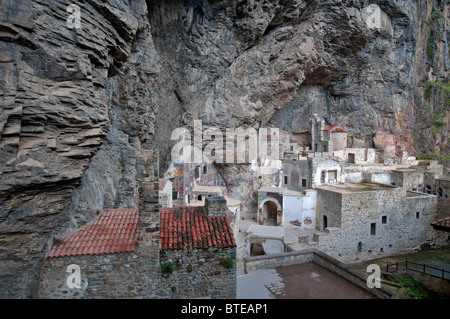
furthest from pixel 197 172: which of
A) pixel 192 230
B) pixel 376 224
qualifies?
pixel 376 224

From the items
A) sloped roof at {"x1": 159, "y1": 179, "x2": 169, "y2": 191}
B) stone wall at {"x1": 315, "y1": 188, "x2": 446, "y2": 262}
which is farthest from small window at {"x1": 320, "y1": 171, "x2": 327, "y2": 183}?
sloped roof at {"x1": 159, "y1": 179, "x2": 169, "y2": 191}

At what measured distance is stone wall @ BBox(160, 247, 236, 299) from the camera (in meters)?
6.97

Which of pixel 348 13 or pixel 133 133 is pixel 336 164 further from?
pixel 133 133

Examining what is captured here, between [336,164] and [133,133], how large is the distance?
17.0 meters

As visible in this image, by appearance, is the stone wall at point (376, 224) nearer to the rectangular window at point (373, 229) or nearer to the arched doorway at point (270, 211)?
the rectangular window at point (373, 229)

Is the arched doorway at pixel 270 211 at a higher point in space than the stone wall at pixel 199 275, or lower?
lower

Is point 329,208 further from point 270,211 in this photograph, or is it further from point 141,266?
point 141,266

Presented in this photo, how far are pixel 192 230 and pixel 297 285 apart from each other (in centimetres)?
367

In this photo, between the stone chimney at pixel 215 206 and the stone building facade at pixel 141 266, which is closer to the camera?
the stone building facade at pixel 141 266

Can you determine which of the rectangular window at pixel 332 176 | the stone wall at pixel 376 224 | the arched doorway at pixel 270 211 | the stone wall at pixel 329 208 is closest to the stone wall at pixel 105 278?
the stone wall at pixel 376 224

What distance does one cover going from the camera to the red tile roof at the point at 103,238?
6766 mm

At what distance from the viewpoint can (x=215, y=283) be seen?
23.4 ft

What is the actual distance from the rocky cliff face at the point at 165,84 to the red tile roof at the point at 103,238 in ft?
1.30

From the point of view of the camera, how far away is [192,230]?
7.67 metres
